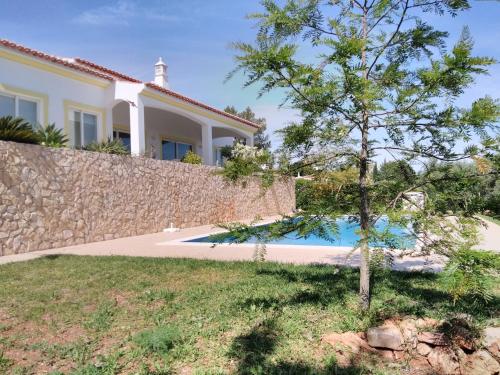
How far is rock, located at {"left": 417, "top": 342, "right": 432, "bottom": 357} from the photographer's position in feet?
15.0

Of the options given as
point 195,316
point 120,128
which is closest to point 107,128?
point 120,128

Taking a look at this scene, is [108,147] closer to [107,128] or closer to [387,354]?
[107,128]

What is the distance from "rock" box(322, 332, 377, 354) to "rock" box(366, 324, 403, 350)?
8cm

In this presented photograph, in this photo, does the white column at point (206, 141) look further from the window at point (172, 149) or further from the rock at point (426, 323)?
the rock at point (426, 323)

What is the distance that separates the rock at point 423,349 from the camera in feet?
15.0

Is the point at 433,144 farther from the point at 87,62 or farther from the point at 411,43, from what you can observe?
the point at 87,62

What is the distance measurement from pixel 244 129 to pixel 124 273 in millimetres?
22694

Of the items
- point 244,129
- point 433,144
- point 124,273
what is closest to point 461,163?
point 433,144

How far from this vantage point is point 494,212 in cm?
488

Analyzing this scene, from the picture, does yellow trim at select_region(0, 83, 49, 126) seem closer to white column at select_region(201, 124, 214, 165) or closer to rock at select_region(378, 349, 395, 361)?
Answer: white column at select_region(201, 124, 214, 165)

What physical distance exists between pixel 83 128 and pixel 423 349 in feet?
56.5

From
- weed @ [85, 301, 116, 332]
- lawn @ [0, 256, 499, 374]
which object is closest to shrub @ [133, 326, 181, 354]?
lawn @ [0, 256, 499, 374]

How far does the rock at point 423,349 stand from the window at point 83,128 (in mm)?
16520

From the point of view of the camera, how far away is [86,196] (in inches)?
593
